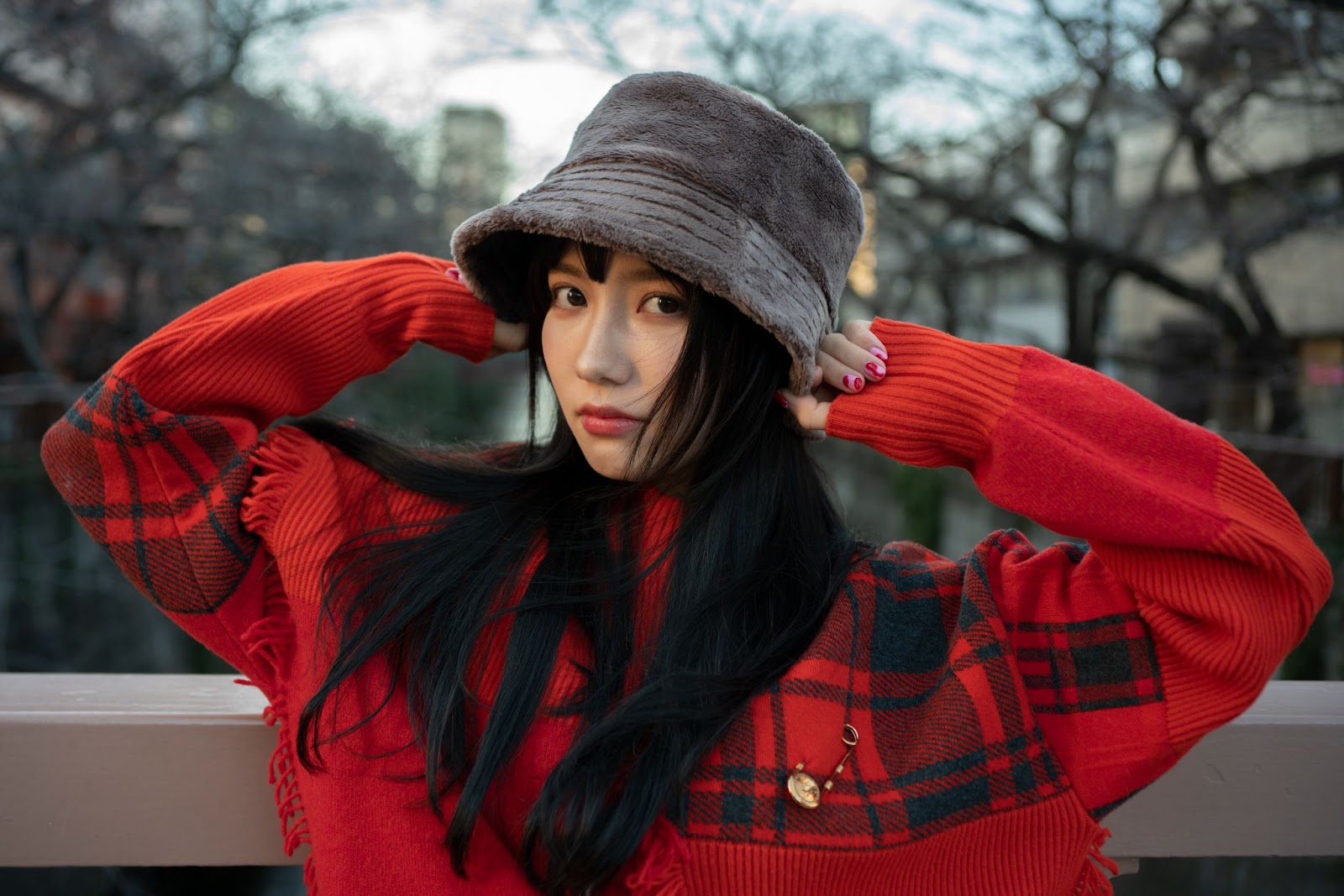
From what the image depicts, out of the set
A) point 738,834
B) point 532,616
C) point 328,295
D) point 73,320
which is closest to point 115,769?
point 532,616

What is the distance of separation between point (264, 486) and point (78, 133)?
20.6 ft

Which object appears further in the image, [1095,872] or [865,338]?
[865,338]

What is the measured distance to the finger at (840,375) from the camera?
1.43 metres

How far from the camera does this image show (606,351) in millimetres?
1390

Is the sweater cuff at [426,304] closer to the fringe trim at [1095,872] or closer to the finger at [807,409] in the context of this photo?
the finger at [807,409]

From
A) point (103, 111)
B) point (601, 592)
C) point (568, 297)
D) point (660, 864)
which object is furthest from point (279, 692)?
point (103, 111)

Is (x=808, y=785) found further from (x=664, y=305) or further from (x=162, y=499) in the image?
(x=162, y=499)

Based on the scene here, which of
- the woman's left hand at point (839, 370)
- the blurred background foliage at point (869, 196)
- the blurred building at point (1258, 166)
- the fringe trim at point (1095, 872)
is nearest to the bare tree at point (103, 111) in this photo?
the blurred background foliage at point (869, 196)

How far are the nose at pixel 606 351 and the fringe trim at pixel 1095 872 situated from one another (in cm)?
86

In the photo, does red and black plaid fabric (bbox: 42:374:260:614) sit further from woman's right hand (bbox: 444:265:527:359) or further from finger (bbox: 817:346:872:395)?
finger (bbox: 817:346:872:395)

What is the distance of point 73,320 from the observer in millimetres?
9539

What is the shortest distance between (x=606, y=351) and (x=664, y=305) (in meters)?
0.11

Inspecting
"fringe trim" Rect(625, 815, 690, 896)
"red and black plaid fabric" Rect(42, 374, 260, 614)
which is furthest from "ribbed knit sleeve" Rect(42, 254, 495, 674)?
"fringe trim" Rect(625, 815, 690, 896)

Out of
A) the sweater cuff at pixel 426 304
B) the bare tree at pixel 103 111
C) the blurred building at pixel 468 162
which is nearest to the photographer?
the sweater cuff at pixel 426 304
